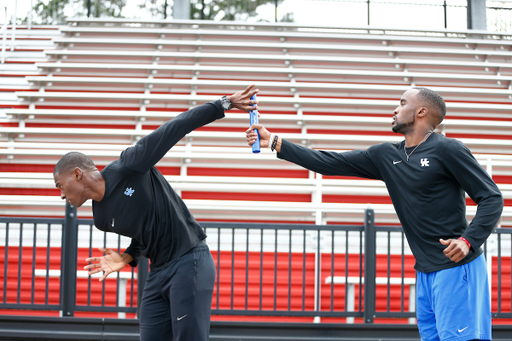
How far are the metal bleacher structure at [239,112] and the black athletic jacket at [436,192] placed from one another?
3131 mm

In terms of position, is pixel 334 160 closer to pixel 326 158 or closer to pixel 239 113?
pixel 326 158

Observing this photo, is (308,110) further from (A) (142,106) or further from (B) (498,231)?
(B) (498,231)

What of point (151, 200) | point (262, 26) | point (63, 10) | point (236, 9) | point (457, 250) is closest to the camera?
point (457, 250)

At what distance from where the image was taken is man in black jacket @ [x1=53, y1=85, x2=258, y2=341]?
76.3 inches

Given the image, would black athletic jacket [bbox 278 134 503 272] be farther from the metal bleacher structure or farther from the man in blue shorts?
the metal bleacher structure

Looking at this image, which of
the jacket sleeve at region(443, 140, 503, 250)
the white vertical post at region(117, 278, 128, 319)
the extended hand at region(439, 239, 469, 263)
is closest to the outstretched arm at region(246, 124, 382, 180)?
the jacket sleeve at region(443, 140, 503, 250)

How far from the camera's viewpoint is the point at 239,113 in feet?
21.7

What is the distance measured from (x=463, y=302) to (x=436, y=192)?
1.59 feet

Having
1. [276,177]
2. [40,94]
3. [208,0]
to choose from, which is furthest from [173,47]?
[208,0]

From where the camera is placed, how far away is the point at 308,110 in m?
6.82

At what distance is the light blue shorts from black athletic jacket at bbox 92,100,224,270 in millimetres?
1165

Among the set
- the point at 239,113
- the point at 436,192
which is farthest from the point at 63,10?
the point at 436,192

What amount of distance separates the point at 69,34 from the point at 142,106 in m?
2.87

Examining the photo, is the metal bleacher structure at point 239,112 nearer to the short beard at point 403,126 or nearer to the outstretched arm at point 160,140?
the short beard at point 403,126
